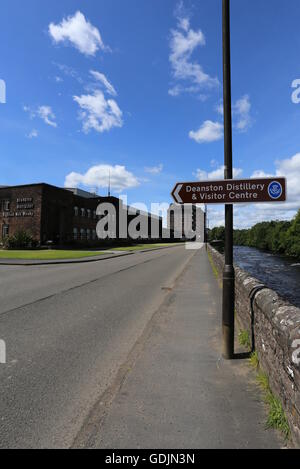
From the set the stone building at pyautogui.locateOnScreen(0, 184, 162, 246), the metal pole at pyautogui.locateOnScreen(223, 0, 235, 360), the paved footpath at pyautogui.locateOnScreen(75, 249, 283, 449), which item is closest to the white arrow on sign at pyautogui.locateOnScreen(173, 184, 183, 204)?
the metal pole at pyautogui.locateOnScreen(223, 0, 235, 360)

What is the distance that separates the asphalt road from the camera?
111 inches

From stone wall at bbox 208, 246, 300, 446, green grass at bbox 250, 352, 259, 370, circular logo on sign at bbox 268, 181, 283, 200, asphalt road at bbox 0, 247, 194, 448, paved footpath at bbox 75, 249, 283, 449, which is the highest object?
circular logo on sign at bbox 268, 181, 283, 200

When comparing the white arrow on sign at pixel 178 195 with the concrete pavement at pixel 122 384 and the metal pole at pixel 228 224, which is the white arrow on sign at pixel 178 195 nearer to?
the metal pole at pixel 228 224

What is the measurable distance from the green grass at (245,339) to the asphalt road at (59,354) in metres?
1.93

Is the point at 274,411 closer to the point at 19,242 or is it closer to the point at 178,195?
the point at 178,195

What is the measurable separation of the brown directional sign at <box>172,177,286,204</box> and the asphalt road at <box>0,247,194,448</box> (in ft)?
9.05

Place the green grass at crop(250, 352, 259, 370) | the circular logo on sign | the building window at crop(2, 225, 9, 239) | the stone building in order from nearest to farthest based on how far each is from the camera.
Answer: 1. the circular logo on sign
2. the green grass at crop(250, 352, 259, 370)
3. the stone building
4. the building window at crop(2, 225, 9, 239)

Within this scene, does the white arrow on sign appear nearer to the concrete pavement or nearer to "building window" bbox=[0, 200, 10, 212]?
the concrete pavement

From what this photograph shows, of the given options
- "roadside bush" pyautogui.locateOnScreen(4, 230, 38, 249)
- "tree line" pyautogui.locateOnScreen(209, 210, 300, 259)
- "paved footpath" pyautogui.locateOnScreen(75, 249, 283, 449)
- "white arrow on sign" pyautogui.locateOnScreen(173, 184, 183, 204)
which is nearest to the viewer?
"paved footpath" pyautogui.locateOnScreen(75, 249, 283, 449)

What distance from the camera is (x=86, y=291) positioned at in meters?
10.0

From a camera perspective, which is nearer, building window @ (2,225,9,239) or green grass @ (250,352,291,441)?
green grass @ (250,352,291,441)

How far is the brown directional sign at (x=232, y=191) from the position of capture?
150 inches

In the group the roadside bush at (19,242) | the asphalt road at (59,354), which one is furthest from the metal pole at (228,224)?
the roadside bush at (19,242)

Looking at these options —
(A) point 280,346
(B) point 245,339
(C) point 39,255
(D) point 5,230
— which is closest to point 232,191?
(A) point 280,346
